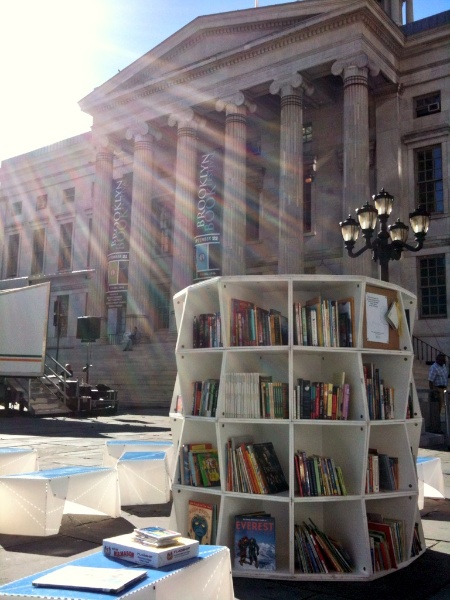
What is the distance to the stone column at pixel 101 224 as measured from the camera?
33.0 metres

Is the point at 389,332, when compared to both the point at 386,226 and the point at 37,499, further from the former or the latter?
the point at 386,226

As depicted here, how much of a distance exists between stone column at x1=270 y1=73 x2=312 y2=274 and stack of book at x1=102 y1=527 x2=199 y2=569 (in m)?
22.0

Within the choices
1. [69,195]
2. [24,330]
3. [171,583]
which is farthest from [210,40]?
[171,583]

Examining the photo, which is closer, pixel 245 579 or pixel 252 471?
pixel 245 579

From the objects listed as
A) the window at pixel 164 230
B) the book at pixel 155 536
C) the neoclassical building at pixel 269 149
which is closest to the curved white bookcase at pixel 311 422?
the book at pixel 155 536

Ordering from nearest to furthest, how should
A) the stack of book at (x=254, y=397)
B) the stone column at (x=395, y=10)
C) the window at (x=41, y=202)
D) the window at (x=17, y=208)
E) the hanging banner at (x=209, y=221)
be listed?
the stack of book at (x=254, y=397), the hanging banner at (x=209, y=221), the stone column at (x=395, y=10), the window at (x=41, y=202), the window at (x=17, y=208)

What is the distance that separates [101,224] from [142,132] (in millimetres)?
5679

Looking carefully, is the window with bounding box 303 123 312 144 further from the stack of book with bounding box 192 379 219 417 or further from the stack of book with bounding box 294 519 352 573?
the stack of book with bounding box 294 519 352 573

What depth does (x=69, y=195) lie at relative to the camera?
44.1 metres

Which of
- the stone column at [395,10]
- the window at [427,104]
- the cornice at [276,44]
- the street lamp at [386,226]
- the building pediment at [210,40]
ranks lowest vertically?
the street lamp at [386,226]

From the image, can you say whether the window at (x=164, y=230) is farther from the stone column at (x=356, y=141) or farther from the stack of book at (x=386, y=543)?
the stack of book at (x=386, y=543)

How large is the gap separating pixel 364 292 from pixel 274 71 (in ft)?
80.4

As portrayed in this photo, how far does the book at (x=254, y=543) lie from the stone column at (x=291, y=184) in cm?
2082

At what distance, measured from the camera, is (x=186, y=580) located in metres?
3.23
